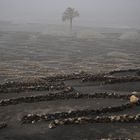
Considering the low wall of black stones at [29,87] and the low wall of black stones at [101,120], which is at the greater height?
the low wall of black stones at [101,120]

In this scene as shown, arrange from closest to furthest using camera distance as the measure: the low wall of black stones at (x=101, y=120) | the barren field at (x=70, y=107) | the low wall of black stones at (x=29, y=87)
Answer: the barren field at (x=70, y=107)
the low wall of black stones at (x=101, y=120)
the low wall of black stones at (x=29, y=87)

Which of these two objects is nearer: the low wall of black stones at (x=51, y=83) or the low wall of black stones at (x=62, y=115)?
the low wall of black stones at (x=62, y=115)

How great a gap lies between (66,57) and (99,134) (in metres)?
50.8

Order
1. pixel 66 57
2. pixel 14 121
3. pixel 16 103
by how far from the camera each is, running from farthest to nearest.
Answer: pixel 66 57 → pixel 16 103 → pixel 14 121

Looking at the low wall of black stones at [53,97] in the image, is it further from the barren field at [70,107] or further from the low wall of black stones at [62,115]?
the low wall of black stones at [62,115]

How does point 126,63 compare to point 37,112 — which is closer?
point 37,112

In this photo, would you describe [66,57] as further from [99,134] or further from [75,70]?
[99,134]

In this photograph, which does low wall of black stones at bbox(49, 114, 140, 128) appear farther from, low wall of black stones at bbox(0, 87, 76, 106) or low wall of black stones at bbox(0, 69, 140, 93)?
low wall of black stones at bbox(0, 69, 140, 93)

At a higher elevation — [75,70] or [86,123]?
[86,123]

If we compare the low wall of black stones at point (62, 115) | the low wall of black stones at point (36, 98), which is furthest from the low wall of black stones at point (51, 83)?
the low wall of black stones at point (62, 115)

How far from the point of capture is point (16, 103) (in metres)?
26.5

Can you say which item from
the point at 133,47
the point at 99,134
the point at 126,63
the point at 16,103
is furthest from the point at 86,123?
the point at 133,47

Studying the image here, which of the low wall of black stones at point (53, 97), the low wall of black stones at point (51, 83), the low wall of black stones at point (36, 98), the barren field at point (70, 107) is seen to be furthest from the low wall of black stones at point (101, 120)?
the low wall of black stones at point (51, 83)

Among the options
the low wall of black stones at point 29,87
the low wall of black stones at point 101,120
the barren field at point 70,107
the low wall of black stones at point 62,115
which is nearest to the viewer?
the barren field at point 70,107
